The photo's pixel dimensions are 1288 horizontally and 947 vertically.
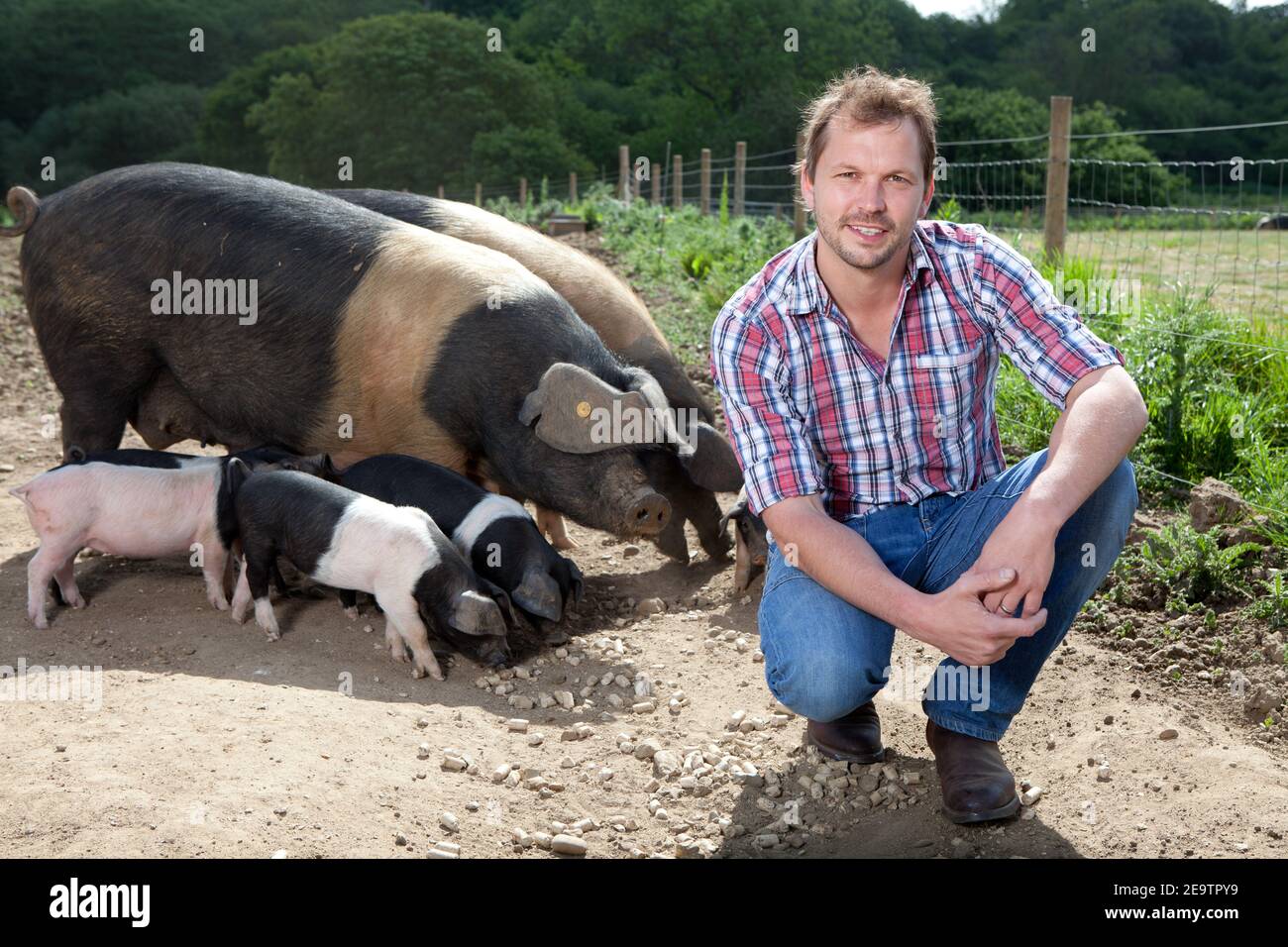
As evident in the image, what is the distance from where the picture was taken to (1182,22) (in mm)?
43281

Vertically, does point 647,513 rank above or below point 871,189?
below

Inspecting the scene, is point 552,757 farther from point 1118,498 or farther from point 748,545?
point 1118,498

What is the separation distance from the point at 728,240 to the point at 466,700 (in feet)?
25.6

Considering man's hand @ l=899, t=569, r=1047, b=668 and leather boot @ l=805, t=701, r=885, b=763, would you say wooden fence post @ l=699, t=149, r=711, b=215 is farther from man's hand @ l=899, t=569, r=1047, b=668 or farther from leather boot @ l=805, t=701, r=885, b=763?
man's hand @ l=899, t=569, r=1047, b=668

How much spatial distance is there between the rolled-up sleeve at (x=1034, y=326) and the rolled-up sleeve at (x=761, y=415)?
51cm

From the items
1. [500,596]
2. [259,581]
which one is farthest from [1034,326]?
[259,581]

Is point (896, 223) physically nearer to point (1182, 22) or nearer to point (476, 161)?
point (476, 161)

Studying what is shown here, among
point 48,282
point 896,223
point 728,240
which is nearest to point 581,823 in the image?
point 896,223

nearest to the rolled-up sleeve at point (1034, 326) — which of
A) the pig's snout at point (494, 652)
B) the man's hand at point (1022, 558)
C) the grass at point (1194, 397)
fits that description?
the man's hand at point (1022, 558)

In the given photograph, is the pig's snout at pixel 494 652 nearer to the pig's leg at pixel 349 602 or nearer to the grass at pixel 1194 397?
the pig's leg at pixel 349 602

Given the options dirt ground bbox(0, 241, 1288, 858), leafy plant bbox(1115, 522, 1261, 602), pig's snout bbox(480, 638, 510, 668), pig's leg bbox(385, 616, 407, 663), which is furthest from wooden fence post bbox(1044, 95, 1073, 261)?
pig's leg bbox(385, 616, 407, 663)

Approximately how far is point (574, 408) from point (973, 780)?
215 centimetres

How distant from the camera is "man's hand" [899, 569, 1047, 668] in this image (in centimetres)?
251

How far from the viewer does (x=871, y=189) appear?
2785 mm
